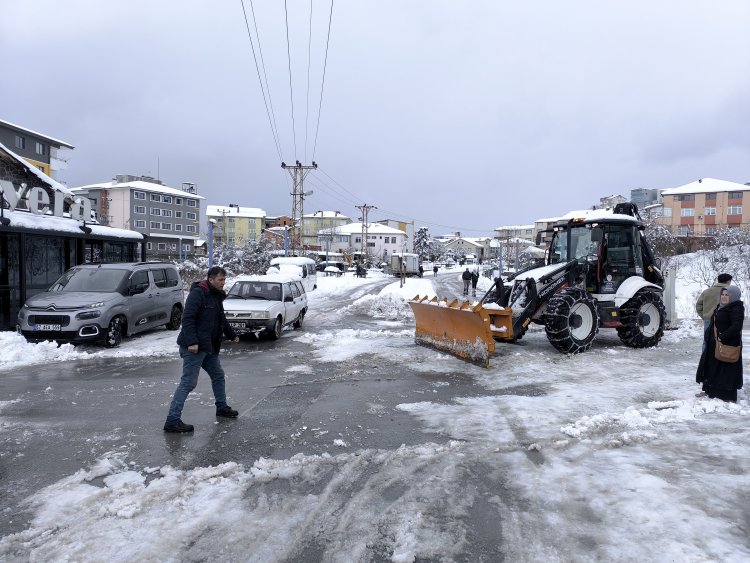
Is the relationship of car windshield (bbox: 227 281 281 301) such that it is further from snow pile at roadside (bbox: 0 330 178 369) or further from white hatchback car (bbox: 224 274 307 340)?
snow pile at roadside (bbox: 0 330 178 369)

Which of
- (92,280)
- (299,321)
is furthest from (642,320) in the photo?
(92,280)

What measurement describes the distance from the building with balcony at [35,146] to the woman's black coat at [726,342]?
2095 inches

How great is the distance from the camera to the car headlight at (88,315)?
1078 cm

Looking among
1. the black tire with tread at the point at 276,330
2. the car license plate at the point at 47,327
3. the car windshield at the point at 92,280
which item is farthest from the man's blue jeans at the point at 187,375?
the car windshield at the point at 92,280

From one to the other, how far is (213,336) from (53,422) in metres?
2.23

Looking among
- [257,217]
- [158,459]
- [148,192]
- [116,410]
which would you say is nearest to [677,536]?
[158,459]

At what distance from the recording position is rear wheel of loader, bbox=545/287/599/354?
408 inches

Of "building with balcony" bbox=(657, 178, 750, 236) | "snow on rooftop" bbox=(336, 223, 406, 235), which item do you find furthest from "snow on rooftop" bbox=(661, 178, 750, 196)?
"snow on rooftop" bbox=(336, 223, 406, 235)

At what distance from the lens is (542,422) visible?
241 inches

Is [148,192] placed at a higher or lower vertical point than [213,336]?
higher

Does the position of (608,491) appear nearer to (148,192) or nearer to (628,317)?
(628,317)

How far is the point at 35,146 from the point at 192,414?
57600 millimetres

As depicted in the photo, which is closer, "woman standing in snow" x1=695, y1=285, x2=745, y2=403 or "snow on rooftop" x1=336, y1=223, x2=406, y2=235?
"woman standing in snow" x1=695, y1=285, x2=745, y2=403

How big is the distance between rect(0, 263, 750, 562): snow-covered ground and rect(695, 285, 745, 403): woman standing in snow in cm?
22
